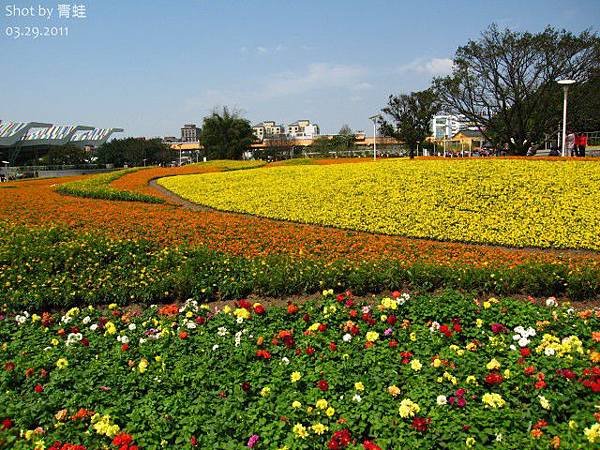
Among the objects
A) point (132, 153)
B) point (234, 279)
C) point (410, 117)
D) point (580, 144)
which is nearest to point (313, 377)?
point (234, 279)

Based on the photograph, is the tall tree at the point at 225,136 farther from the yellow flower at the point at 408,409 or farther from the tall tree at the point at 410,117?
the yellow flower at the point at 408,409

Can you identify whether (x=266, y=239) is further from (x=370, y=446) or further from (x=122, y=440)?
(x=370, y=446)

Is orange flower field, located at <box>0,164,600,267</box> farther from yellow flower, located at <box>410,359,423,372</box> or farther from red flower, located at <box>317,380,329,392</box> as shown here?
red flower, located at <box>317,380,329,392</box>

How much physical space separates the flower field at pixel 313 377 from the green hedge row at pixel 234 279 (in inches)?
28.2

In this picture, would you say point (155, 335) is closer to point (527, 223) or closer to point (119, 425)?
point (119, 425)

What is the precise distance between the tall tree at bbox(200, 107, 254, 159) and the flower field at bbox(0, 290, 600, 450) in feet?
143

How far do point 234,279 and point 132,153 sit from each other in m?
61.5

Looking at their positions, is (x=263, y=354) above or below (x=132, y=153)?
below

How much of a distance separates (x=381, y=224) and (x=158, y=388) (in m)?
6.57

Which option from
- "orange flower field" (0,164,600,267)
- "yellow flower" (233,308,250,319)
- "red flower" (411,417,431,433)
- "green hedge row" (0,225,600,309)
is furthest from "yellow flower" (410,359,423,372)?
A: "orange flower field" (0,164,600,267)

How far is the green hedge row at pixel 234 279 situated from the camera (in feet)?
17.6

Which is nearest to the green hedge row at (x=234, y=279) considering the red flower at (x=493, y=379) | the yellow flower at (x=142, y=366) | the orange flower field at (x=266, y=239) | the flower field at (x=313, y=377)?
the orange flower field at (x=266, y=239)

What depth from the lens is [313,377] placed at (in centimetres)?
344

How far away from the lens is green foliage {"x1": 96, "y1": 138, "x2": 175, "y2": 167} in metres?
63.8
